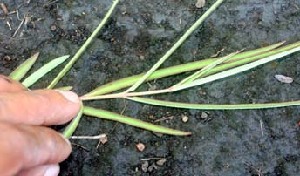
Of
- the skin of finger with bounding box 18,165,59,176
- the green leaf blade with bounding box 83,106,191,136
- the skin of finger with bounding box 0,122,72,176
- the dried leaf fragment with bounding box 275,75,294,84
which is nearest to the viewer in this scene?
the skin of finger with bounding box 0,122,72,176

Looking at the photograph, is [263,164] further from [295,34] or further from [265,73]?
[295,34]

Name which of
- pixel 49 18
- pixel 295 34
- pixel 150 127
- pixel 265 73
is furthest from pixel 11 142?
pixel 295 34

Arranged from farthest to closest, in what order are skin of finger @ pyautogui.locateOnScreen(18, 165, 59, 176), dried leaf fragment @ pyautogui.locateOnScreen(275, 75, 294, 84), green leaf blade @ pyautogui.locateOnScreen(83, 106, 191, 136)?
dried leaf fragment @ pyautogui.locateOnScreen(275, 75, 294, 84), green leaf blade @ pyautogui.locateOnScreen(83, 106, 191, 136), skin of finger @ pyautogui.locateOnScreen(18, 165, 59, 176)

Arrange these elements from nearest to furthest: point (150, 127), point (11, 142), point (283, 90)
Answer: point (11, 142) → point (150, 127) → point (283, 90)

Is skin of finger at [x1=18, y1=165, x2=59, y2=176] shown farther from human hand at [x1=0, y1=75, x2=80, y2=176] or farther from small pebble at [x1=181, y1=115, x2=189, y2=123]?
small pebble at [x1=181, y1=115, x2=189, y2=123]

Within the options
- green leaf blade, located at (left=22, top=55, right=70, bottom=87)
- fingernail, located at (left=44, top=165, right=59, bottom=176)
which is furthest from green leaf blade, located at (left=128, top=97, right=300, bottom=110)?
fingernail, located at (left=44, top=165, right=59, bottom=176)

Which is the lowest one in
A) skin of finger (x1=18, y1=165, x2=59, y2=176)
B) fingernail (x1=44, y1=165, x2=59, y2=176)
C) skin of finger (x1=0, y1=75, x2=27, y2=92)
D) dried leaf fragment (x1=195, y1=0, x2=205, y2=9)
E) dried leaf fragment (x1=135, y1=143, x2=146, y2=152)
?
dried leaf fragment (x1=135, y1=143, x2=146, y2=152)
